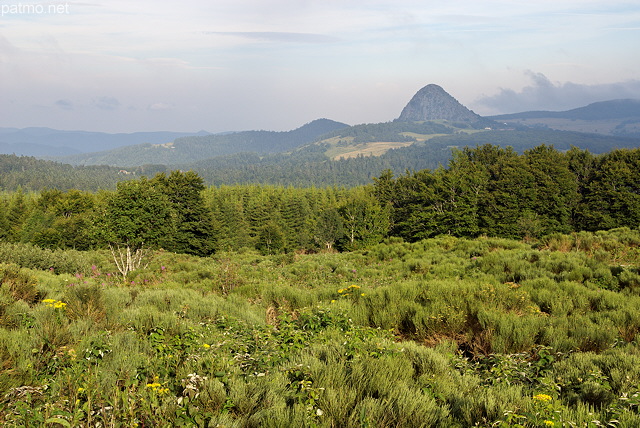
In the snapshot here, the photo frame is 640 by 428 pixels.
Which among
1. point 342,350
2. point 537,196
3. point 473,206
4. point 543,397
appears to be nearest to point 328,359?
point 342,350

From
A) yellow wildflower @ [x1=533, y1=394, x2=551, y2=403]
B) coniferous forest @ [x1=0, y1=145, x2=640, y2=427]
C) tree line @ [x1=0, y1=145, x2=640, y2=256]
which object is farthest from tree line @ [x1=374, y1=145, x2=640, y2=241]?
yellow wildflower @ [x1=533, y1=394, x2=551, y2=403]

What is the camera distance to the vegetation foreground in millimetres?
2986

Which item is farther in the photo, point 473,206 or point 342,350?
point 473,206

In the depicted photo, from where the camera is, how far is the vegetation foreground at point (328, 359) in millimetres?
2986

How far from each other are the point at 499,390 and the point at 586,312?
4523 millimetres

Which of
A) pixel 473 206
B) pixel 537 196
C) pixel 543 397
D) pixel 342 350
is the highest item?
pixel 543 397

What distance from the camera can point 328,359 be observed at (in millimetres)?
3984

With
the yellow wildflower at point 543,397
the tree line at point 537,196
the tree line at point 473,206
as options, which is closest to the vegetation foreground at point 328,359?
the yellow wildflower at point 543,397

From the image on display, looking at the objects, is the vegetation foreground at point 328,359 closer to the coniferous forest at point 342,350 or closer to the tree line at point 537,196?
the coniferous forest at point 342,350

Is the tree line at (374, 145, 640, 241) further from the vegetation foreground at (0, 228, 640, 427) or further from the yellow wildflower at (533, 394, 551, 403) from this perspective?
the yellow wildflower at (533, 394, 551, 403)

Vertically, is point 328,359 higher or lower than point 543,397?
lower

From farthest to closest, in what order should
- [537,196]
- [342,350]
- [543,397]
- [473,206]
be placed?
[473,206]
[537,196]
[342,350]
[543,397]

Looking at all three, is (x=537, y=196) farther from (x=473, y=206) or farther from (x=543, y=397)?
(x=543, y=397)

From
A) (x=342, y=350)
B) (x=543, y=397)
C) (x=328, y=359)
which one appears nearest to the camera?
(x=543, y=397)
